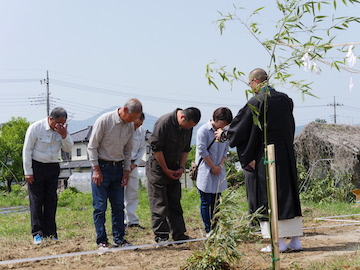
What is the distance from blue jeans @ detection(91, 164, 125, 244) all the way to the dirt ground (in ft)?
1.15

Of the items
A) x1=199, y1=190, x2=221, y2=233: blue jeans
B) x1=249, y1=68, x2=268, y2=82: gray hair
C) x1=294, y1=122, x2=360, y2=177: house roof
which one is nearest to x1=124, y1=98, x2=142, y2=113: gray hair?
x1=249, y1=68, x2=268, y2=82: gray hair

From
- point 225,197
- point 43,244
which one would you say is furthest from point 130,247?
point 225,197

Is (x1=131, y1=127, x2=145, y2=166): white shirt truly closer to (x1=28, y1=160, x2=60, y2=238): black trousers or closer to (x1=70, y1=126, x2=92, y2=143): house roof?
(x1=28, y1=160, x2=60, y2=238): black trousers

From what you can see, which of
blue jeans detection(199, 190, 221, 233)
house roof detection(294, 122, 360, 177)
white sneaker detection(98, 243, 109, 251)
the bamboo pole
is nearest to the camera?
the bamboo pole

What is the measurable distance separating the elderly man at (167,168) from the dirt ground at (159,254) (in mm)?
347

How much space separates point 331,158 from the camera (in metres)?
14.9

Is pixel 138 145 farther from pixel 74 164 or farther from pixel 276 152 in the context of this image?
pixel 74 164

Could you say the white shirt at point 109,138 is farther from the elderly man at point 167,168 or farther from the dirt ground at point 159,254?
the dirt ground at point 159,254

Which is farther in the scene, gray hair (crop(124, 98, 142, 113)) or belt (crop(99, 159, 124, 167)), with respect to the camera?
belt (crop(99, 159, 124, 167))

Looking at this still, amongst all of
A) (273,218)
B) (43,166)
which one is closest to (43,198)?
(43,166)

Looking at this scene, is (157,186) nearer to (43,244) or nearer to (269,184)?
(43,244)

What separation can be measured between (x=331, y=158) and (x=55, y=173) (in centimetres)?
986

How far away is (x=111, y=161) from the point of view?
6348 mm

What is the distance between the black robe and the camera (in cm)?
564
